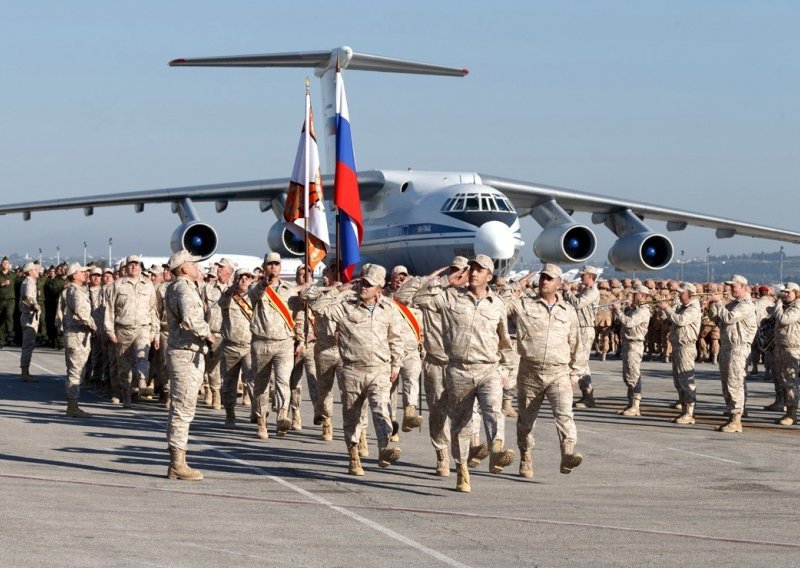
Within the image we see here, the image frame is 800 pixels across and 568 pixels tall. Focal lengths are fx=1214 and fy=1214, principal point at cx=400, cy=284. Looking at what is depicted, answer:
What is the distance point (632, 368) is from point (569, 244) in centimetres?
1093

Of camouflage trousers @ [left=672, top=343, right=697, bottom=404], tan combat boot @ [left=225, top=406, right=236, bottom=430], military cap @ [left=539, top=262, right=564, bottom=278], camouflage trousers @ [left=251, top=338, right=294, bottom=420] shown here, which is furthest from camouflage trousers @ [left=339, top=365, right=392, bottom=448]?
camouflage trousers @ [left=672, top=343, right=697, bottom=404]

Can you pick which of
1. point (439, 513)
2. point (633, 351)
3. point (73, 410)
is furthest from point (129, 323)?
point (439, 513)

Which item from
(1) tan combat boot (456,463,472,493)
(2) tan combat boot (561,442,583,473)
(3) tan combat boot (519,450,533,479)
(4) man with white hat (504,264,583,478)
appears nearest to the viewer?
(1) tan combat boot (456,463,472,493)

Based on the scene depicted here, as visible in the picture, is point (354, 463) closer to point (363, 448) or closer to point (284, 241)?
point (363, 448)

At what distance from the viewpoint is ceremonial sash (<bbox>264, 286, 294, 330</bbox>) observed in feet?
40.4

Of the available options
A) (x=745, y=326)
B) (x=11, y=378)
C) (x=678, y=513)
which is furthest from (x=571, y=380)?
(x=11, y=378)

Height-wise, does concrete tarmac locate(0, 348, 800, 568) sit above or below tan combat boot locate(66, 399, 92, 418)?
below

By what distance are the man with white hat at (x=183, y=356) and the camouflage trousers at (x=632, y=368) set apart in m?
7.43

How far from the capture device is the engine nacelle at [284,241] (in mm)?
27734

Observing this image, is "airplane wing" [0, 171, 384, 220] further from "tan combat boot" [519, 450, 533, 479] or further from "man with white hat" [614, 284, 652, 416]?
"tan combat boot" [519, 450, 533, 479]

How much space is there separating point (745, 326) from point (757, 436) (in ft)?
4.23

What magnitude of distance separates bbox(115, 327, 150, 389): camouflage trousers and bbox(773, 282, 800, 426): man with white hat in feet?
26.1

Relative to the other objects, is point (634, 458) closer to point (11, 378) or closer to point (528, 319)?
point (528, 319)

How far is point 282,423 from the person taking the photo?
481 inches
